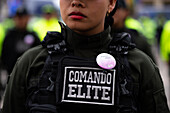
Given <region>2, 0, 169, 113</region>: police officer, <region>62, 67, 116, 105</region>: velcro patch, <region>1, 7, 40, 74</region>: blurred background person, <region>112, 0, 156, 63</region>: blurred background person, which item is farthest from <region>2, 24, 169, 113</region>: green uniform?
<region>1, 7, 40, 74</region>: blurred background person

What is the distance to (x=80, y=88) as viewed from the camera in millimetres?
1898

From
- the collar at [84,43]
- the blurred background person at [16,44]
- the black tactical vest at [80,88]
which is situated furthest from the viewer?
the blurred background person at [16,44]

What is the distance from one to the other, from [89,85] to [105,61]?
0.16m

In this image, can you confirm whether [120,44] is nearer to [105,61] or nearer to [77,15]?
[105,61]

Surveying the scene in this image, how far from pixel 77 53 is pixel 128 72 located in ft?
1.00

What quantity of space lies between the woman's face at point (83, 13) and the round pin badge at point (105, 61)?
167mm

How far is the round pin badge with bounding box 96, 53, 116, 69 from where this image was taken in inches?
75.7

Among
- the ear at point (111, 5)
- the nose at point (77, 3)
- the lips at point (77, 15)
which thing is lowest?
the lips at point (77, 15)

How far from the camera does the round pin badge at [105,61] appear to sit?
1.92 m

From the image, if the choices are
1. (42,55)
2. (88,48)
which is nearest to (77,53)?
(88,48)

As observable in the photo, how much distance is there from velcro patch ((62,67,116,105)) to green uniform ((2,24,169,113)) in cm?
11

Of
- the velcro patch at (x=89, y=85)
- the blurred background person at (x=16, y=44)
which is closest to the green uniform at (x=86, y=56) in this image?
the velcro patch at (x=89, y=85)

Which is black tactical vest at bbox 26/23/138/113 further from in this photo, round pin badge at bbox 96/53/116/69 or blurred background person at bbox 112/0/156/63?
blurred background person at bbox 112/0/156/63

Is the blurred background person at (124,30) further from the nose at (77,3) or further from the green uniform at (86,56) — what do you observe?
the nose at (77,3)
